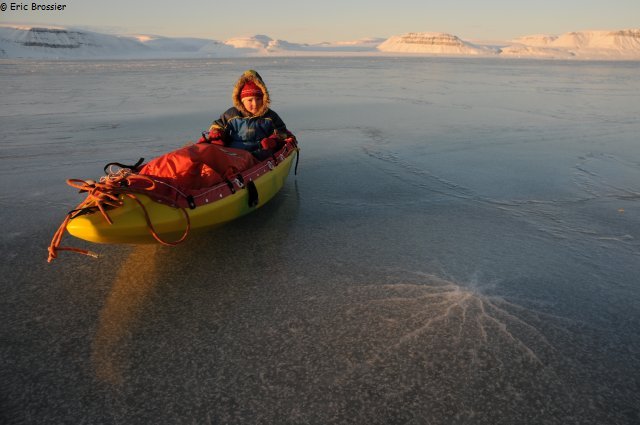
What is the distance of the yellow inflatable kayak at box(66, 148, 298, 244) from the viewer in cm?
320

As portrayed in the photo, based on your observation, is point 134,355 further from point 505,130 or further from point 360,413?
point 505,130

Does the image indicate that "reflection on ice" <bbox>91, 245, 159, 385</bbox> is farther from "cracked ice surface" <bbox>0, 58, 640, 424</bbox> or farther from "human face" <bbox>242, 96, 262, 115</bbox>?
"human face" <bbox>242, 96, 262, 115</bbox>

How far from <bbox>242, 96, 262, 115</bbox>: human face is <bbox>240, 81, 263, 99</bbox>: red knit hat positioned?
0.04 meters

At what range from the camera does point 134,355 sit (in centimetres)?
281

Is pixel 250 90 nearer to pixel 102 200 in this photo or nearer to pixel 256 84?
pixel 256 84

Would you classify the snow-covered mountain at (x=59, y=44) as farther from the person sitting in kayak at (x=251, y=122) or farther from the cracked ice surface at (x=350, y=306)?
the cracked ice surface at (x=350, y=306)

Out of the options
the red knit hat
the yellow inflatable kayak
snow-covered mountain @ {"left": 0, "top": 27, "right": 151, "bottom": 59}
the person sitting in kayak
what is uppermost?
snow-covered mountain @ {"left": 0, "top": 27, "right": 151, "bottom": 59}

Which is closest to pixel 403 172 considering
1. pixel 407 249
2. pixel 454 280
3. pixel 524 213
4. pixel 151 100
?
pixel 524 213

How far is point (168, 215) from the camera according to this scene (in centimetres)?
358

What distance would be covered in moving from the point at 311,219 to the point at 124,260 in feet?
7.23

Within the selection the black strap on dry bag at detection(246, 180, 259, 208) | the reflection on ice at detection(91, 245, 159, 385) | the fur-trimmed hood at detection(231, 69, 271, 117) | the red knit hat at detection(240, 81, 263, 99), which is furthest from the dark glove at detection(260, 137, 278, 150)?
the reflection on ice at detection(91, 245, 159, 385)

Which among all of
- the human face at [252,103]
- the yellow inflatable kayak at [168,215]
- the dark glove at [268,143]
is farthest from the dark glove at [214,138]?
the yellow inflatable kayak at [168,215]

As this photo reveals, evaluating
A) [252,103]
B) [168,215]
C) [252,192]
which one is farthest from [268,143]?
[168,215]

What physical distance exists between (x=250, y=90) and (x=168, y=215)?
3.16 metres
